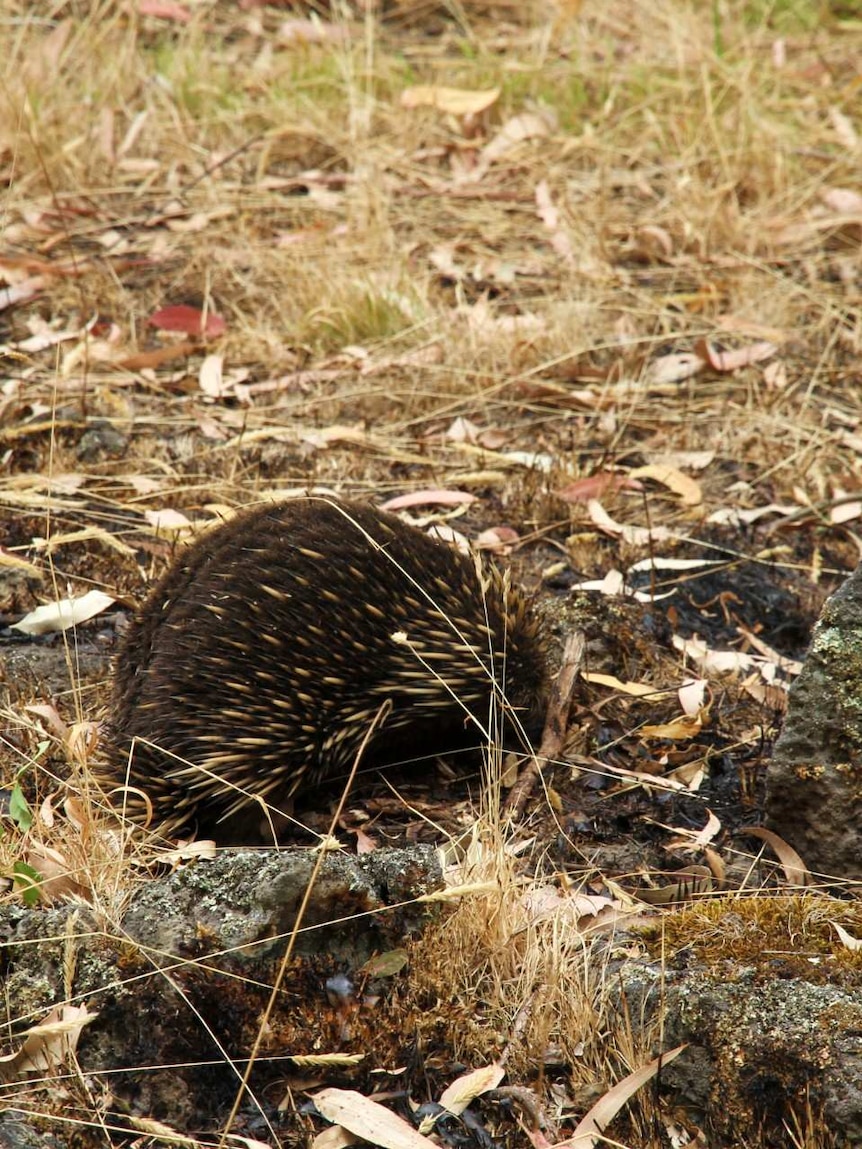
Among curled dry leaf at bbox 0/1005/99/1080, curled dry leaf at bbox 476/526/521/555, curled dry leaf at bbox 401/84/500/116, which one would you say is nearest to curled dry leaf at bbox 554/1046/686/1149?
curled dry leaf at bbox 0/1005/99/1080

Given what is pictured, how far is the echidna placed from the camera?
9.90 ft

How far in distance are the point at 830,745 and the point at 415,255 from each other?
148 inches

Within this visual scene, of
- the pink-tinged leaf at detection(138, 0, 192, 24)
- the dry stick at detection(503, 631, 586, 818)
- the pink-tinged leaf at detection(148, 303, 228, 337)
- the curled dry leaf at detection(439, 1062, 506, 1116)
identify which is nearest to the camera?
the curled dry leaf at detection(439, 1062, 506, 1116)

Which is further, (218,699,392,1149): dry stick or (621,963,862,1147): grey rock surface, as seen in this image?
(621,963,862,1147): grey rock surface

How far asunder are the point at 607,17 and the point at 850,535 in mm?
4362

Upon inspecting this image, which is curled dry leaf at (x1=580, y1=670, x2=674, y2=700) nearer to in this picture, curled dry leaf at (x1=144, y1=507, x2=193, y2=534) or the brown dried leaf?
curled dry leaf at (x1=144, y1=507, x2=193, y2=534)

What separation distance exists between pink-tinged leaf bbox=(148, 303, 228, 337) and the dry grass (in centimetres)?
7

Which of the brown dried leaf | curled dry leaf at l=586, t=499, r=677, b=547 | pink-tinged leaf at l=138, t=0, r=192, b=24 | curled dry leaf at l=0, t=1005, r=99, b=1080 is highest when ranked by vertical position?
pink-tinged leaf at l=138, t=0, r=192, b=24

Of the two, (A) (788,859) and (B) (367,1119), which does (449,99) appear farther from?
(B) (367,1119)

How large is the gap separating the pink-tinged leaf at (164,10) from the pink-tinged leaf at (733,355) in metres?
3.91

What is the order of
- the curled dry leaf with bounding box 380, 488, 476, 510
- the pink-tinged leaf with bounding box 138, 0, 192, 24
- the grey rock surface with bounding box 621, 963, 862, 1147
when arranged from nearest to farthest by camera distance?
the grey rock surface with bounding box 621, 963, 862, 1147
the curled dry leaf with bounding box 380, 488, 476, 510
the pink-tinged leaf with bounding box 138, 0, 192, 24

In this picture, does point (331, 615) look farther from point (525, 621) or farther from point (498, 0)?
point (498, 0)

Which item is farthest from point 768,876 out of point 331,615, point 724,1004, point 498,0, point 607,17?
point 498,0

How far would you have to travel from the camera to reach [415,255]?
6008 millimetres
